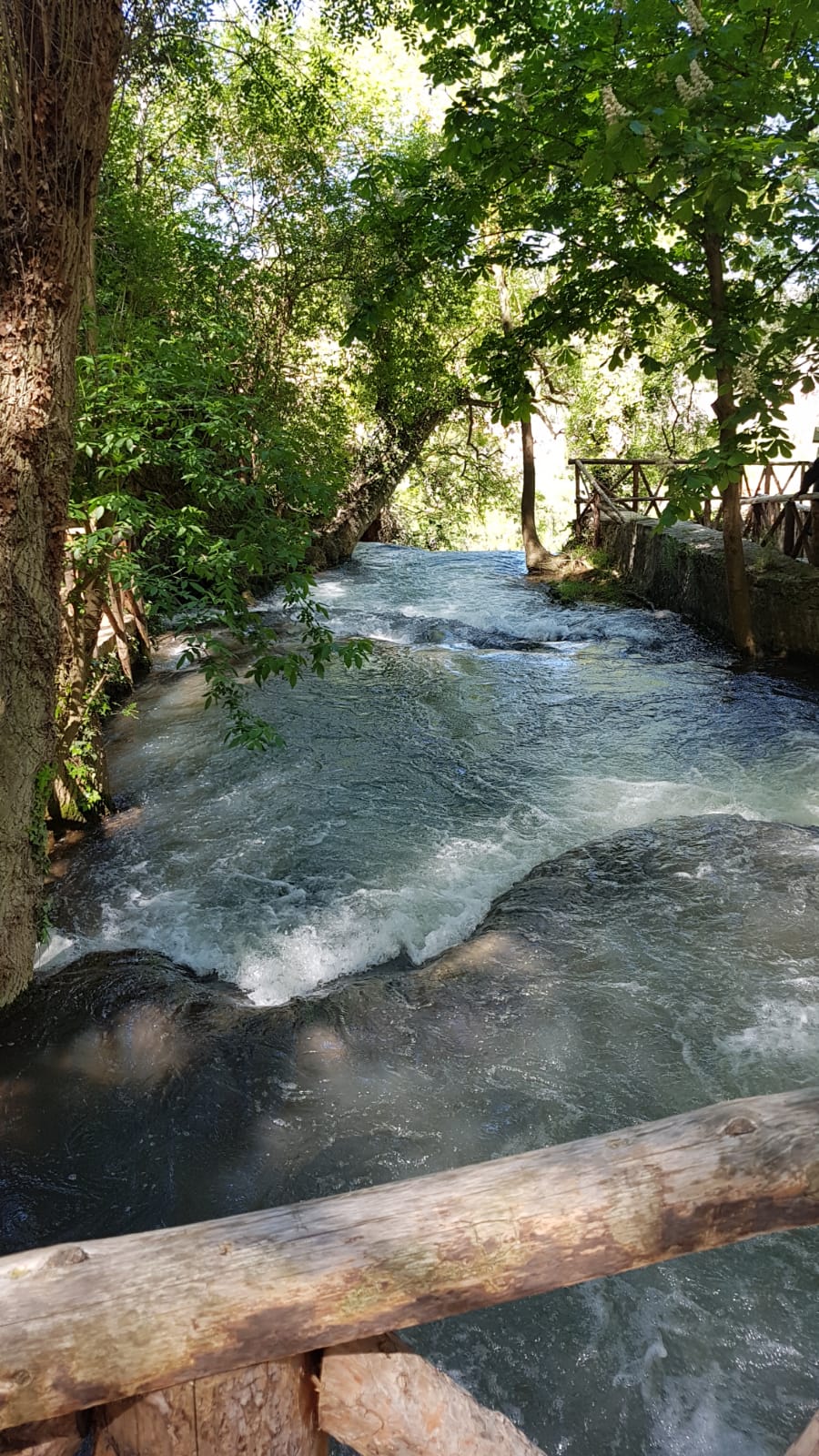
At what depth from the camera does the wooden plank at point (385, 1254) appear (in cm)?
132

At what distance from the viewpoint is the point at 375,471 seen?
17.5 metres

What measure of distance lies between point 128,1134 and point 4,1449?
6.02ft

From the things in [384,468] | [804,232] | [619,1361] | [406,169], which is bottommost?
[619,1361]

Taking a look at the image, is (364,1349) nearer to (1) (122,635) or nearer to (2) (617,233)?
(1) (122,635)

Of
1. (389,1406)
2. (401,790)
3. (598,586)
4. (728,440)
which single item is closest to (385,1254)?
(389,1406)

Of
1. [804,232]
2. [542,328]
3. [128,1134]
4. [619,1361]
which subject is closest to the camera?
[619,1361]

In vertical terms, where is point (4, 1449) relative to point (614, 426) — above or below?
below

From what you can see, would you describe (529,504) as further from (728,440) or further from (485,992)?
(485,992)

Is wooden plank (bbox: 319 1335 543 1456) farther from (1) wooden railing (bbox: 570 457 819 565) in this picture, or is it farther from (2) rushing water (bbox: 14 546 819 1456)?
(1) wooden railing (bbox: 570 457 819 565)

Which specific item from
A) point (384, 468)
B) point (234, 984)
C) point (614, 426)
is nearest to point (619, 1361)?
point (234, 984)

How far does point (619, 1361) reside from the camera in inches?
93.6

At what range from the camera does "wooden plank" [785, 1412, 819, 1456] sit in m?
1.48

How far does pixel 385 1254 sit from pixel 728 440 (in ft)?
20.2

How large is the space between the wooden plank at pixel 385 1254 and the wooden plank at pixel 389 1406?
0.17m
